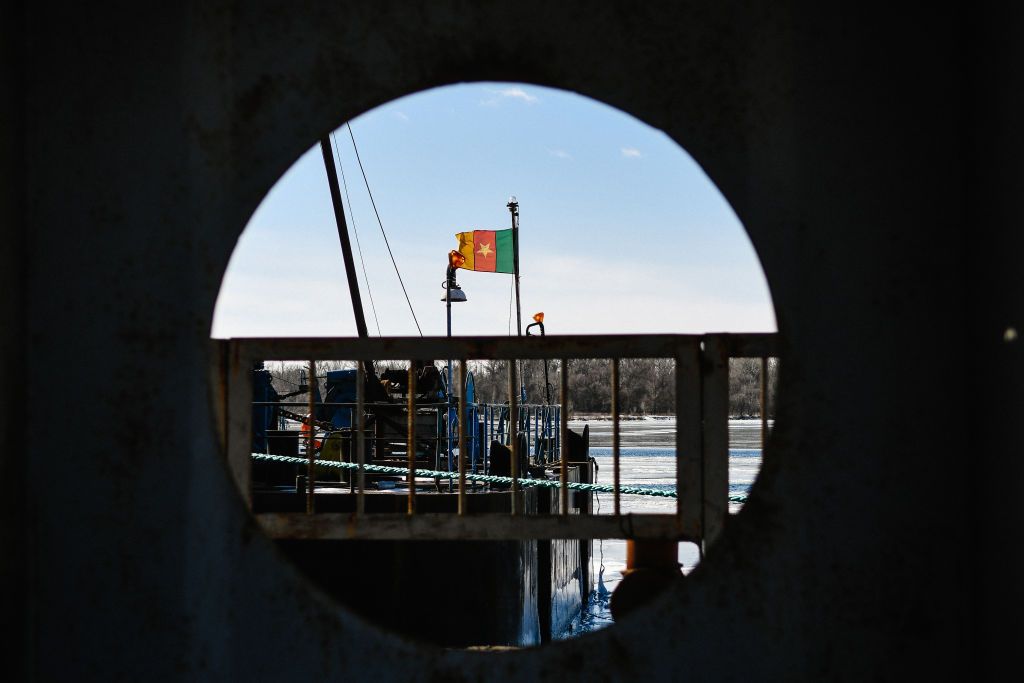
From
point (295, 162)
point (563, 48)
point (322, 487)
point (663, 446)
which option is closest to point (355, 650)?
point (295, 162)

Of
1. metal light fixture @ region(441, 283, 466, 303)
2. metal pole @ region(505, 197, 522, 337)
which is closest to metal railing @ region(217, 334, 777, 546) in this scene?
metal light fixture @ region(441, 283, 466, 303)

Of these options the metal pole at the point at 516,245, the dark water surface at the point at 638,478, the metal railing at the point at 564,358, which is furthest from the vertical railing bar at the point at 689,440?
the metal pole at the point at 516,245

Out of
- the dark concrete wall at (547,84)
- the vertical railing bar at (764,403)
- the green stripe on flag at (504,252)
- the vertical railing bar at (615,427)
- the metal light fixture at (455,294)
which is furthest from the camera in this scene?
the green stripe on flag at (504,252)

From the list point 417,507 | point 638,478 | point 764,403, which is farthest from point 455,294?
point 638,478

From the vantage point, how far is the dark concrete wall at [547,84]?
7.20 feet

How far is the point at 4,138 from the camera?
2246 millimetres

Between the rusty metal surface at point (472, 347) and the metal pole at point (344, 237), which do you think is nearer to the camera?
the rusty metal surface at point (472, 347)

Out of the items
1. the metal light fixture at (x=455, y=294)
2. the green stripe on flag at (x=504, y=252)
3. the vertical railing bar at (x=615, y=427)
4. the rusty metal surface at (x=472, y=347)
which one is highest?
the green stripe on flag at (x=504, y=252)

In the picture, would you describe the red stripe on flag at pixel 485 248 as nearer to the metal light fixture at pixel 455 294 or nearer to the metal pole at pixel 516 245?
the metal pole at pixel 516 245

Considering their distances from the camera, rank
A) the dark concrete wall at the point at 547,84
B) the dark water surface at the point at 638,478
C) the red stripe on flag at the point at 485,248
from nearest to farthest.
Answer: the dark concrete wall at the point at 547,84 → the dark water surface at the point at 638,478 → the red stripe on flag at the point at 485,248

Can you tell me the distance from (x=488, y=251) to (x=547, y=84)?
1826 cm

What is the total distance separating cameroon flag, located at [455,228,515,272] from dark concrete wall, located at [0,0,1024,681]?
59.5 ft

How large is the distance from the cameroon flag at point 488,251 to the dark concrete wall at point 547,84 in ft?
59.5

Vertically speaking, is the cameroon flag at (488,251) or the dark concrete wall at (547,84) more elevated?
the cameroon flag at (488,251)
